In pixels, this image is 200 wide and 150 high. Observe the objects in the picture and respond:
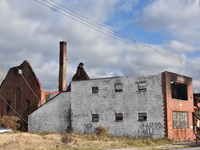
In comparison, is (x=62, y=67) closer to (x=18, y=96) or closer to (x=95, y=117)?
(x=18, y=96)

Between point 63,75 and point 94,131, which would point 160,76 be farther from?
point 63,75

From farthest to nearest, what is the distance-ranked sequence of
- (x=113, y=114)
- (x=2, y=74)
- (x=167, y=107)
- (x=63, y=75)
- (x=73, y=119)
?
(x=2, y=74) < (x=63, y=75) < (x=73, y=119) < (x=113, y=114) < (x=167, y=107)

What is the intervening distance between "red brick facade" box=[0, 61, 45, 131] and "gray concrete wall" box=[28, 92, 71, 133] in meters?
3.09

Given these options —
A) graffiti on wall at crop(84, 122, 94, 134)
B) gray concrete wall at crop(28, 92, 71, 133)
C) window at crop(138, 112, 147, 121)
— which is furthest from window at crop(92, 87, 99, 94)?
window at crop(138, 112, 147, 121)

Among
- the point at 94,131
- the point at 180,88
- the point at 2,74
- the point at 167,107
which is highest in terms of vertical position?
the point at 2,74

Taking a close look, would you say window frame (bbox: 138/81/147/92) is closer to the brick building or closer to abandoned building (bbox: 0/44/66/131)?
the brick building

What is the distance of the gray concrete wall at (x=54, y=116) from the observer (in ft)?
112

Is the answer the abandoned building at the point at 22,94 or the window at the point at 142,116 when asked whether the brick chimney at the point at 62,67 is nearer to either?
the abandoned building at the point at 22,94

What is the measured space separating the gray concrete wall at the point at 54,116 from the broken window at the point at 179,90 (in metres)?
11.6

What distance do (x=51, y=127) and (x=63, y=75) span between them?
8.06 metres

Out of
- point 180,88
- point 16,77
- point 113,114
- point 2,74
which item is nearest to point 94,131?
point 113,114

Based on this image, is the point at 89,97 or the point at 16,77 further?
the point at 16,77

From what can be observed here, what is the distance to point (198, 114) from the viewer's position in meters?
34.0

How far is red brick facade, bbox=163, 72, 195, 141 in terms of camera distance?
29.3 metres
